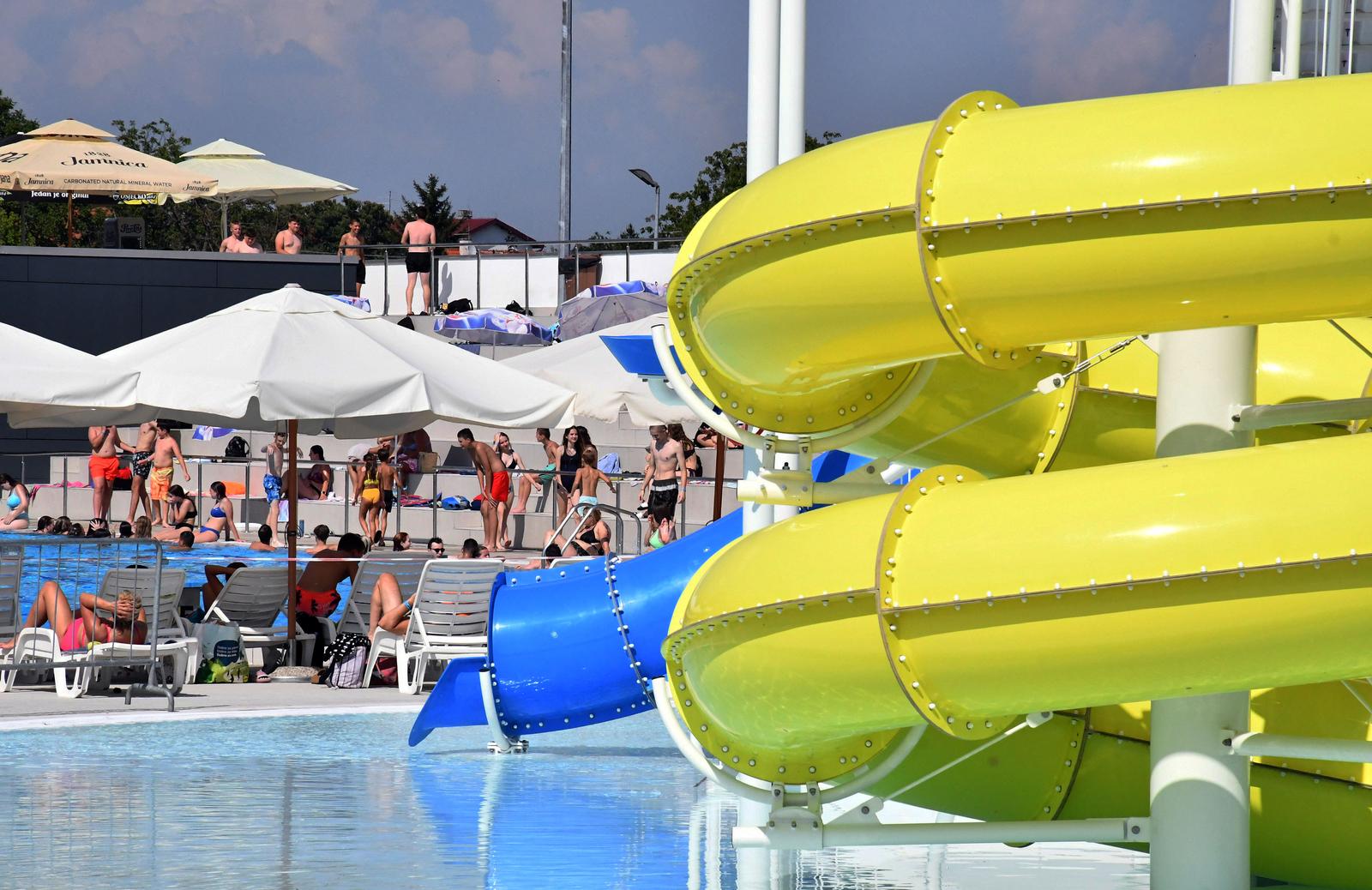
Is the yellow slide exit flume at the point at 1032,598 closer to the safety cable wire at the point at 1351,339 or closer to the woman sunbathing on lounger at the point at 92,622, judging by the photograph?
the safety cable wire at the point at 1351,339

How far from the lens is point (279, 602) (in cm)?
1241

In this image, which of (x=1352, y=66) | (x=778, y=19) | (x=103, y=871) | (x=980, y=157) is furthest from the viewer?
(x=1352, y=66)

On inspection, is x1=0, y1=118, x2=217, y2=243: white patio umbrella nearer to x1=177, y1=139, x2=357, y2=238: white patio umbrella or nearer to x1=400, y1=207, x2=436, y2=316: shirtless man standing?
x1=177, y1=139, x2=357, y2=238: white patio umbrella

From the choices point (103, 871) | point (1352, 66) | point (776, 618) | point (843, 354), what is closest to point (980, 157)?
point (843, 354)

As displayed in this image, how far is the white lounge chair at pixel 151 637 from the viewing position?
35.0 ft

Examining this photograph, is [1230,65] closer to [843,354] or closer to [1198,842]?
[843,354]

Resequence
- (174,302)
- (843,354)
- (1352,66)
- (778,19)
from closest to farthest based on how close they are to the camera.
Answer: (843,354) < (778,19) < (1352,66) < (174,302)

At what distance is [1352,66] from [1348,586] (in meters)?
9.24

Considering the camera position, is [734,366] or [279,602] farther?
[279,602]

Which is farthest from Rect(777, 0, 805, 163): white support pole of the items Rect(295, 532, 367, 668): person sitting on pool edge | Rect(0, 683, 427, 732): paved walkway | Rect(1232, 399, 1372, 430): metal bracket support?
Rect(295, 532, 367, 668): person sitting on pool edge

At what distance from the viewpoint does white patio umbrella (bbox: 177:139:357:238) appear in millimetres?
32344

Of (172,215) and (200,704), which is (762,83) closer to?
(200,704)

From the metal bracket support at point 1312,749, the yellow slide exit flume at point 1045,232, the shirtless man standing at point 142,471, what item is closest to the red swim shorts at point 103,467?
the shirtless man standing at point 142,471

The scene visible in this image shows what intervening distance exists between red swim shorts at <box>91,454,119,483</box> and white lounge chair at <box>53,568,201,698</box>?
996 centimetres
